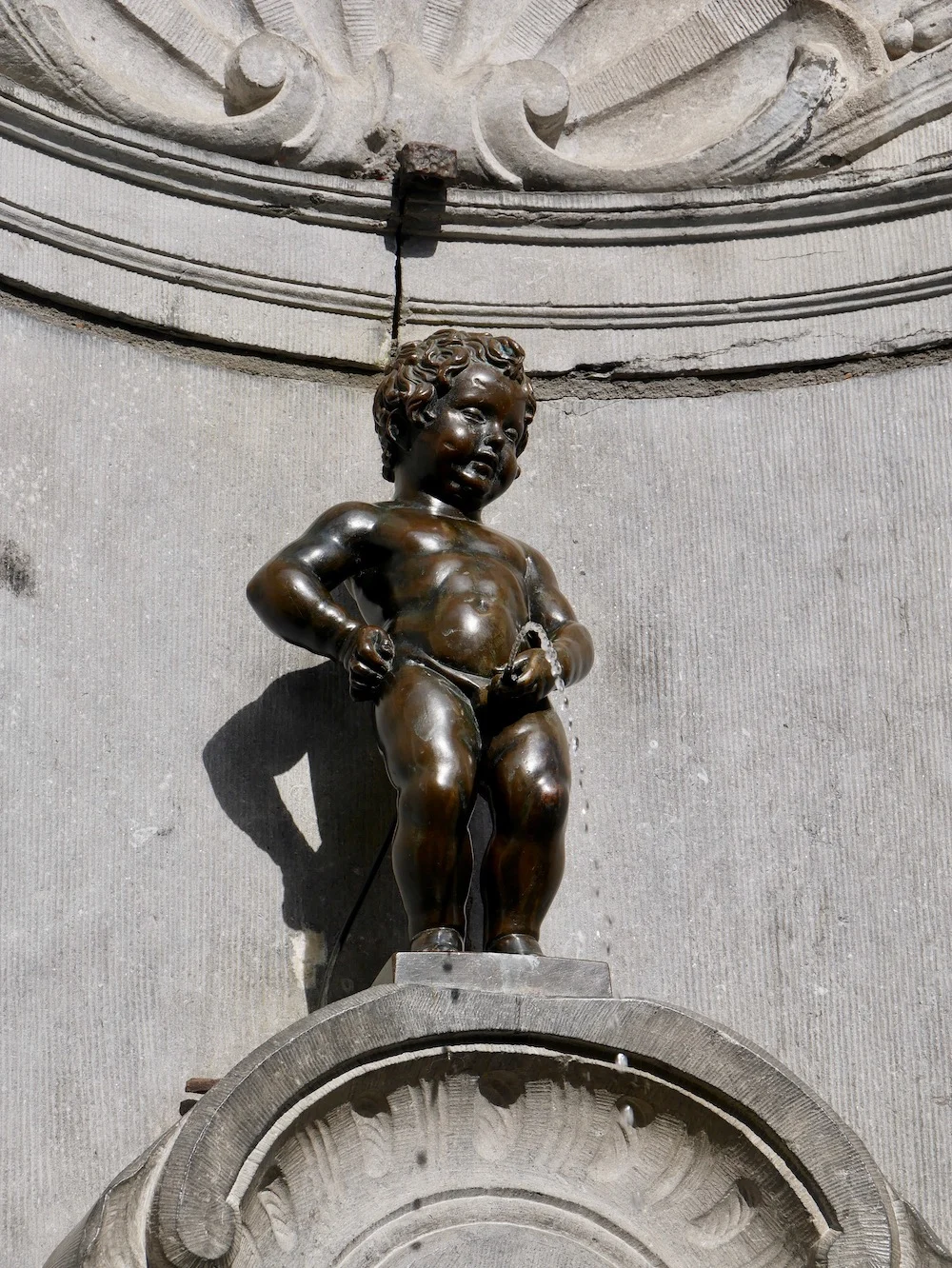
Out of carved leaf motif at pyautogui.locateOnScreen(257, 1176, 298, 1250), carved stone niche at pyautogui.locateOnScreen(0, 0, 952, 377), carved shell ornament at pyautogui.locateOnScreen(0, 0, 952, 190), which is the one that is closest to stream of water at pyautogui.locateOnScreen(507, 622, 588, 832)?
carved stone niche at pyautogui.locateOnScreen(0, 0, 952, 377)

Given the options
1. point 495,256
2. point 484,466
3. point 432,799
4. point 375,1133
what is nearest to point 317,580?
point 484,466

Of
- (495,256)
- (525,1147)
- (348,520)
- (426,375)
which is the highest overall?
(495,256)

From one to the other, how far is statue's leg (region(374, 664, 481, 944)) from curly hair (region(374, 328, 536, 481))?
531 mm

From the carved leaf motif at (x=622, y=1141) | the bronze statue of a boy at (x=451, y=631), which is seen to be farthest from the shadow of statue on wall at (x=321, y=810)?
the carved leaf motif at (x=622, y=1141)

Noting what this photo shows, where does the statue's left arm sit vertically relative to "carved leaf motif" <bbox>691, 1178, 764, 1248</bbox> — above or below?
above

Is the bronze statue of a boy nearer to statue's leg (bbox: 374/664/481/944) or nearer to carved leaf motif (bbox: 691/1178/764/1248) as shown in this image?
statue's leg (bbox: 374/664/481/944)

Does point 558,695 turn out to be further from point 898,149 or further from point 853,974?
point 898,149

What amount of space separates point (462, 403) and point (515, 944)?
928mm

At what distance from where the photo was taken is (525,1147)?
280 cm

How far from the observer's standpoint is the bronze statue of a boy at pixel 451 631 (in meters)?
2.96

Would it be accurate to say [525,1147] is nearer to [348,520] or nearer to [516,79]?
[348,520]

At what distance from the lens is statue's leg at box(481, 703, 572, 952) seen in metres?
2.96

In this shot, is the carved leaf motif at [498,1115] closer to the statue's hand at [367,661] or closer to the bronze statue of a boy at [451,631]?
the bronze statue of a boy at [451,631]

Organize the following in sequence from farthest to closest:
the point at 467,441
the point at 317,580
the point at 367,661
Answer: the point at 467,441, the point at 317,580, the point at 367,661
